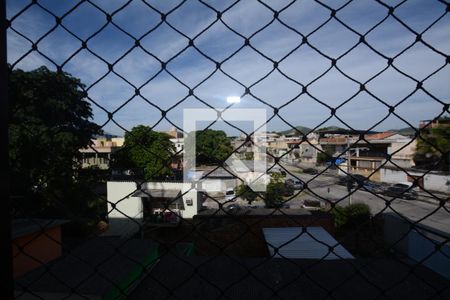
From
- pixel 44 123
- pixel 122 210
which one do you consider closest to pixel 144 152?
pixel 44 123

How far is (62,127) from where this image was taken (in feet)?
2.88

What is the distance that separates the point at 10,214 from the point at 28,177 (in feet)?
1.00

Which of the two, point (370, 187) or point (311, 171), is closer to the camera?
point (311, 171)

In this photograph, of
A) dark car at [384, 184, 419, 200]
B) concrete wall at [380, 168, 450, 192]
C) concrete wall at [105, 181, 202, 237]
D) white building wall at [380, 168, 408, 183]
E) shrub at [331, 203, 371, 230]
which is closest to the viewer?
dark car at [384, 184, 419, 200]

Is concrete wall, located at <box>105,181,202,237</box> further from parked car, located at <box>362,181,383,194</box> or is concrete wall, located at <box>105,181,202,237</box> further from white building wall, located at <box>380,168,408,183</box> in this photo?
parked car, located at <box>362,181,383,194</box>

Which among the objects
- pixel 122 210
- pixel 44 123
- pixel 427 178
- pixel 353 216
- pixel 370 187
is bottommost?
pixel 353 216

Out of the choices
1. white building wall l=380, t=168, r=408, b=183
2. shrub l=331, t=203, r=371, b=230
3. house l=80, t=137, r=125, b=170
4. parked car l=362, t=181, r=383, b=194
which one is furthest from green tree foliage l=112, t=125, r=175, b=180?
shrub l=331, t=203, r=371, b=230

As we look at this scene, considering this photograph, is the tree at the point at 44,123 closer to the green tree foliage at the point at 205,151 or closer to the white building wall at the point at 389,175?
the green tree foliage at the point at 205,151

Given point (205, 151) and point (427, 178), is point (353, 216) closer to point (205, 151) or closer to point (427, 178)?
point (427, 178)

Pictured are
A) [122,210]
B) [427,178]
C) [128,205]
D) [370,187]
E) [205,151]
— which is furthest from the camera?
[128,205]

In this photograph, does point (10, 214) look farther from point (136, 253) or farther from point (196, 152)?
point (136, 253)

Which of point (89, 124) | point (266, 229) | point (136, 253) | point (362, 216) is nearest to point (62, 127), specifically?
point (89, 124)

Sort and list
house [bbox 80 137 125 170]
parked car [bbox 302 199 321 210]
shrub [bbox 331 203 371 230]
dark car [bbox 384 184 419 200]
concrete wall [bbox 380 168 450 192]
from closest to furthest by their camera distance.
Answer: dark car [bbox 384 184 419 200]
house [bbox 80 137 125 170]
concrete wall [bbox 380 168 450 192]
shrub [bbox 331 203 371 230]
parked car [bbox 302 199 321 210]

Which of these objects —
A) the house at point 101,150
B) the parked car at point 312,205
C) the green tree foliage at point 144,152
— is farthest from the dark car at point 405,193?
the parked car at point 312,205
